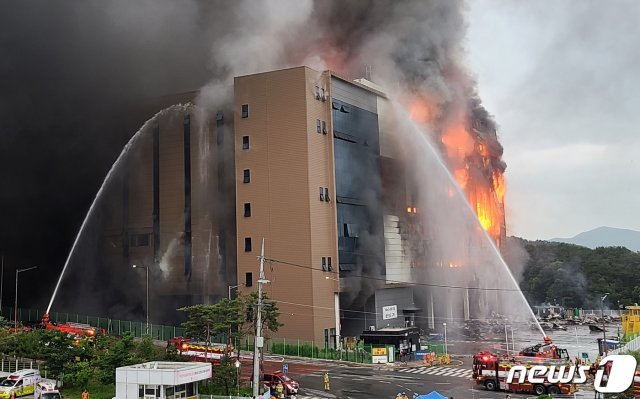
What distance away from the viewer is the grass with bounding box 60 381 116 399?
33.9 meters

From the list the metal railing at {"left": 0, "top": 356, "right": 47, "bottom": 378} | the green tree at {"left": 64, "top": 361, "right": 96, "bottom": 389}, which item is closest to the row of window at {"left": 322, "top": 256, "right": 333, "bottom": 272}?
the metal railing at {"left": 0, "top": 356, "right": 47, "bottom": 378}

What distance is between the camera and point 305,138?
185 ft

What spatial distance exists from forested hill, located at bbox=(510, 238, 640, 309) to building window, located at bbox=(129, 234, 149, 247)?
80.4 m

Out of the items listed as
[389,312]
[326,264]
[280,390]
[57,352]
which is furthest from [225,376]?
[389,312]

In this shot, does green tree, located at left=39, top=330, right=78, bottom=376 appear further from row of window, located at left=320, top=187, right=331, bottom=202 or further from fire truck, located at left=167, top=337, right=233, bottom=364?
row of window, located at left=320, top=187, right=331, bottom=202

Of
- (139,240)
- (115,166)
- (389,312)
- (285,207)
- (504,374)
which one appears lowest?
(504,374)

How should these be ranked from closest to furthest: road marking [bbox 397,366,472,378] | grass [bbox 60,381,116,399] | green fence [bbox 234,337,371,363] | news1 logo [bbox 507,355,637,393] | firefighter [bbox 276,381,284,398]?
1. news1 logo [bbox 507,355,637,393]
2. grass [bbox 60,381,116,399]
3. firefighter [bbox 276,381,284,398]
4. road marking [bbox 397,366,472,378]
5. green fence [bbox 234,337,371,363]

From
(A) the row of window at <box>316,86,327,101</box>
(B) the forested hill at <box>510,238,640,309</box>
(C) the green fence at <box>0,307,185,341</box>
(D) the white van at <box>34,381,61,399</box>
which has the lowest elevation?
(D) the white van at <box>34,381,61,399</box>

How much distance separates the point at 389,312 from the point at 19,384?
39.2m

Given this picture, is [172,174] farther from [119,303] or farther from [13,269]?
[13,269]

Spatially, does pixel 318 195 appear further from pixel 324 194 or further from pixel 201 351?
pixel 201 351

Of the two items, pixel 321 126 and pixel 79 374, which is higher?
pixel 321 126

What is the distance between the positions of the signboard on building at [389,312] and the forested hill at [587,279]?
195 ft

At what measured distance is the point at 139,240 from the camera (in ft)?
213
